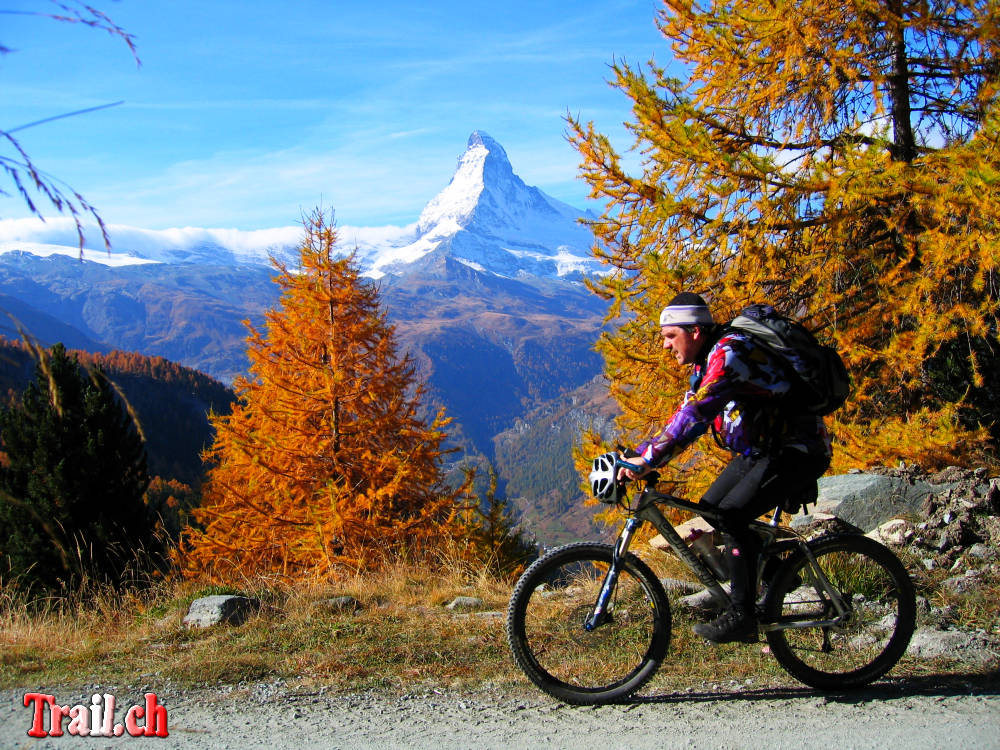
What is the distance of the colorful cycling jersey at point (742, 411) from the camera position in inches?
131

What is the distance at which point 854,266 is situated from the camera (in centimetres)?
819

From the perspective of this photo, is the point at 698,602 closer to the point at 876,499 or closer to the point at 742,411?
the point at 742,411

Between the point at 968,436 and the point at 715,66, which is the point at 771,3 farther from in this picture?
the point at 968,436

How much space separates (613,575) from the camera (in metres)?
3.65

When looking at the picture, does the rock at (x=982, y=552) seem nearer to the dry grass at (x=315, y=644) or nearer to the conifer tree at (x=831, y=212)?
the dry grass at (x=315, y=644)

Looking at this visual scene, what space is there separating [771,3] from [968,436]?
5525 millimetres

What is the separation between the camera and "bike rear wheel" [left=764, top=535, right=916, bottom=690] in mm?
3680

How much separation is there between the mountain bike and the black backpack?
65 centimetres

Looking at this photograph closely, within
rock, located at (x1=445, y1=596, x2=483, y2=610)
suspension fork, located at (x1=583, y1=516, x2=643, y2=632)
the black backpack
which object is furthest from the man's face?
rock, located at (x1=445, y1=596, x2=483, y2=610)

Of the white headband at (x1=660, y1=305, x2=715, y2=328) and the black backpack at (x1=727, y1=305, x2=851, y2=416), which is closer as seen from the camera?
the black backpack at (x1=727, y1=305, x2=851, y2=416)

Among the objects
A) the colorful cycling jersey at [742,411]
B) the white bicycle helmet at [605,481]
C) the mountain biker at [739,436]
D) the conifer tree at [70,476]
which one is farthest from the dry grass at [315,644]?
the conifer tree at [70,476]

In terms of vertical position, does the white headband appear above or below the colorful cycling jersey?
above

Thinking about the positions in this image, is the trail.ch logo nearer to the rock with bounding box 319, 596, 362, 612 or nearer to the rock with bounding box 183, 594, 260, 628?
the rock with bounding box 183, 594, 260, 628

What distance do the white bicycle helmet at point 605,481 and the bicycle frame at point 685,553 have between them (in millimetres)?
239
